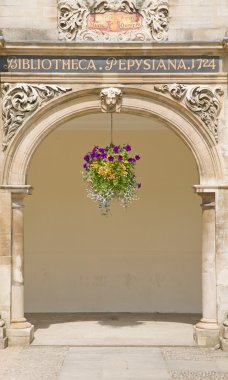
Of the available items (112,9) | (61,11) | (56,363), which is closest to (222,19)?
(112,9)

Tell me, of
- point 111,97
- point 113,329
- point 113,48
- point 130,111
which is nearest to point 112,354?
point 113,329

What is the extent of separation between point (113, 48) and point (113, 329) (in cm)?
425

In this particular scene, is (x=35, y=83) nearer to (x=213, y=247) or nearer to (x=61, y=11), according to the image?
(x=61, y=11)

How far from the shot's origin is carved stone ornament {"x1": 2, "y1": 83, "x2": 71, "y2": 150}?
9320 millimetres

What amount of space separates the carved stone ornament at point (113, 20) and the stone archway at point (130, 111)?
2.52 ft

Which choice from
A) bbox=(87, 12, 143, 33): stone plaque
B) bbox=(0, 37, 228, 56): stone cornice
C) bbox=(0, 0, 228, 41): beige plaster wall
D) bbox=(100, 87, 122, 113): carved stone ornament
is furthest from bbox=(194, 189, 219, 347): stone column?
bbox=(87, 12, 143, 33): stone plaque

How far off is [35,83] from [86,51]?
840 mm

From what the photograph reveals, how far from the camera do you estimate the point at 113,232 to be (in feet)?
41.0

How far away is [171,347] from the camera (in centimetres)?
912

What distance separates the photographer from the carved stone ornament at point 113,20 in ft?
30.8

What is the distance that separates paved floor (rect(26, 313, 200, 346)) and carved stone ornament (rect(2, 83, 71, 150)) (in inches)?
114

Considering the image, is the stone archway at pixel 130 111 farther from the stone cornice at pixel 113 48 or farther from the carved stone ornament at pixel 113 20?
the carved stone ornament at pixel 113 20

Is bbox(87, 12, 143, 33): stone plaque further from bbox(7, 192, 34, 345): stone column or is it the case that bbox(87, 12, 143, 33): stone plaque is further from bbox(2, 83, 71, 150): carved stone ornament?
bbox(7, 192, 34, 345): stone column

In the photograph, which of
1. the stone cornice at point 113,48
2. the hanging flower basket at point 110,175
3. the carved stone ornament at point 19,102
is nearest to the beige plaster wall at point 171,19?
the stone cornice at point 113,48
